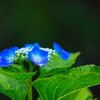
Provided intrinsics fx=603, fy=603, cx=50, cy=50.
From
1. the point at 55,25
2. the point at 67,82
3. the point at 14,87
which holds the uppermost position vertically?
the point at 55,25

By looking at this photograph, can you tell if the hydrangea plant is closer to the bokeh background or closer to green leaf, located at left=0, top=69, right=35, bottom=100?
green leaf, located at left=0, top=69, right=35, bottom=100

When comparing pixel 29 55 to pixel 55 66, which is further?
pixel 55 66

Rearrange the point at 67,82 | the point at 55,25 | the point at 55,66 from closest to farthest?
1. the point at 67,82
2. the point at 55,66
3. the point at 55,25

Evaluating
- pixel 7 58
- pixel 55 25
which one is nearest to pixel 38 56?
pixel 7 58

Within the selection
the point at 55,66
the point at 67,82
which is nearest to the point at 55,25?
the point at 55,66

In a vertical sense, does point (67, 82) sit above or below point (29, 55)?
below

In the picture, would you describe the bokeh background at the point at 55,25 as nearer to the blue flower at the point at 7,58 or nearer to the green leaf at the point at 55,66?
the green leaf at the point at 55,66

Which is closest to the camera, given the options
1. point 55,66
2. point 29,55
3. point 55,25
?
point 29,55

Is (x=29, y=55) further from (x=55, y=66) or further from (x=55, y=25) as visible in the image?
(x=55, y=25)
